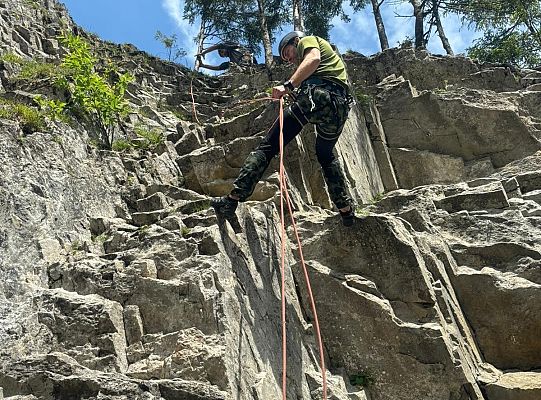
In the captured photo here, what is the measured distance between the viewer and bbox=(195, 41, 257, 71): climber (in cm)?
3153

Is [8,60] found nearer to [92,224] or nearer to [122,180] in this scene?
[122,180]

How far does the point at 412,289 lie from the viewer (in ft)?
26.1

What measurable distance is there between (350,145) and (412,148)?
296 cm

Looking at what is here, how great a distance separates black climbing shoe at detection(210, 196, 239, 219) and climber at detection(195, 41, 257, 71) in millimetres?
24821

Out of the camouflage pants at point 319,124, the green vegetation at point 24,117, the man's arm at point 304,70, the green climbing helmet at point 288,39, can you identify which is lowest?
the camouflage pants at point 319,124

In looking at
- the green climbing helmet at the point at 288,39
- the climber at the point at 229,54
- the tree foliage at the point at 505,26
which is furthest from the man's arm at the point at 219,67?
the green climbing helmet at the point at 288,39

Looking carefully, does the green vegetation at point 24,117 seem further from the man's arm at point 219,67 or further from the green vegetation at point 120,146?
the man's arm at point 219,67

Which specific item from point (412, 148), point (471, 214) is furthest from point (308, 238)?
point (412, 148)

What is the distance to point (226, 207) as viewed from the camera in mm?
7418

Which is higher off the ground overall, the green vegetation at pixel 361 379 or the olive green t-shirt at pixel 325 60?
the olive green t-shirt at pixel 325 60

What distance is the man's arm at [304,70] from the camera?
751cm

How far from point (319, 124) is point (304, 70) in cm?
79

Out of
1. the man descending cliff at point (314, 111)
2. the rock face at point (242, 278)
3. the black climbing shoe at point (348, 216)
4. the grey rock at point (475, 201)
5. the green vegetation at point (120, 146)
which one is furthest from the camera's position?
the green vegetation at point (120, 146)

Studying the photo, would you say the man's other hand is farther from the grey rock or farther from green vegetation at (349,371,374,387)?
the grey rock
